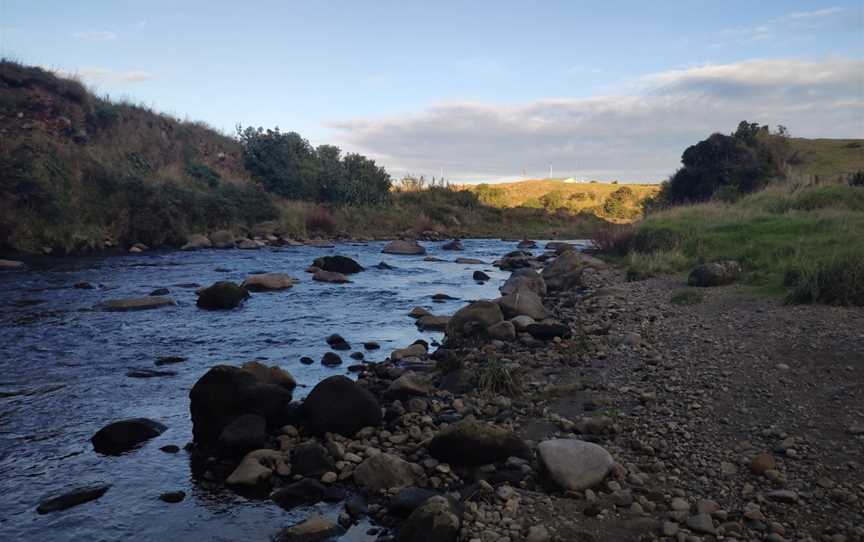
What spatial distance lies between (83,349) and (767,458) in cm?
1031

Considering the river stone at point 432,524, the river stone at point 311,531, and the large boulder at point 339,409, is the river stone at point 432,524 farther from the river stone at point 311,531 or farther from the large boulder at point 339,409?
the large boulder at point 339,409

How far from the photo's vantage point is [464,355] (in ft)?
32.2

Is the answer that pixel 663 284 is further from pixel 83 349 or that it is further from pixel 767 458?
pixel 83 349

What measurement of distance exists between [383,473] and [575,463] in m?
1.72

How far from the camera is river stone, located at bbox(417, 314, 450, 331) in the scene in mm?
13055

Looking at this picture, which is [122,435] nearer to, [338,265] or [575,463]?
[575,463]

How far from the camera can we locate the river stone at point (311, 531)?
15.6 feet

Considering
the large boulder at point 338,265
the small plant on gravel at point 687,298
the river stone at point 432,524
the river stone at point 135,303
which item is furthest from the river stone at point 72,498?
the large boulder at point 338,265

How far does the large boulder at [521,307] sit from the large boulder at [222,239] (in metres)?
21.4

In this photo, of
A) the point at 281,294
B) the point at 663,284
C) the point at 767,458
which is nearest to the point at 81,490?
the point at 767,458

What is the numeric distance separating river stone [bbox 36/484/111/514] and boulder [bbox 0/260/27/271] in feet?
55.9

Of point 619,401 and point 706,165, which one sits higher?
point 706,165

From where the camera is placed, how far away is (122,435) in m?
6.67

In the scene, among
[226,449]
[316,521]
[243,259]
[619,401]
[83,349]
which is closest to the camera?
[316,521]
